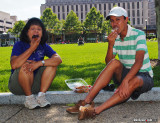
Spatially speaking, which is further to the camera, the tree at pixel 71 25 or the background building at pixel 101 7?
the background building at pixel 101 7

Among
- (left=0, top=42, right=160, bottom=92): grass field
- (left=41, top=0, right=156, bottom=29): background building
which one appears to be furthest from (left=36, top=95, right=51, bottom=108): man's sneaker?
(left=41, top=0, right=156, bottom=29): background building

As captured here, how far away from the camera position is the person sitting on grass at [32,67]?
317 cm

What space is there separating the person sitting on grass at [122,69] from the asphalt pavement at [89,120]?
18cm

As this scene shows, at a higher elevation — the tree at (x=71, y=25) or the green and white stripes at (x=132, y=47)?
the tree at (x=71, y=25)

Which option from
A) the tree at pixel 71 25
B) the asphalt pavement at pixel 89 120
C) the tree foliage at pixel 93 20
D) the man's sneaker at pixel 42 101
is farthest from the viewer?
the tree at pixel 71 25

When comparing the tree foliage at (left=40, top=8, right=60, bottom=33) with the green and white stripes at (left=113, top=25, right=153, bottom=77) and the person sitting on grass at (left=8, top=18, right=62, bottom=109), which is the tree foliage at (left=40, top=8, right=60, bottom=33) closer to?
the person sitting on grass at (left=8, top=18, right=62, bottom=109)

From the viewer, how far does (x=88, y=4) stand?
105375 mm

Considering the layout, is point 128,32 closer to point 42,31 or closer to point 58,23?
point 42,31

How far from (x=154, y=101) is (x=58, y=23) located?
6205 cm

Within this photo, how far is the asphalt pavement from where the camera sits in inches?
109

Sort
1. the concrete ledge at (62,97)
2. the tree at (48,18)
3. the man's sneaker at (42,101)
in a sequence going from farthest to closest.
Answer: the tree at (48,18), the concrete ledge at (62,97), the man's sneaker at (42,101)

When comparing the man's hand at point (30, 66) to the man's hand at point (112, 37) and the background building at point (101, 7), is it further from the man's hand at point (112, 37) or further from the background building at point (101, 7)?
the background building at point (101, 7)

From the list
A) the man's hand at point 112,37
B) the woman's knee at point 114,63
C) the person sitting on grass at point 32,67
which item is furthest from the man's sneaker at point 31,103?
the man's hand at point 112,37

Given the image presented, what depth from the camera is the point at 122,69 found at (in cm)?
320
